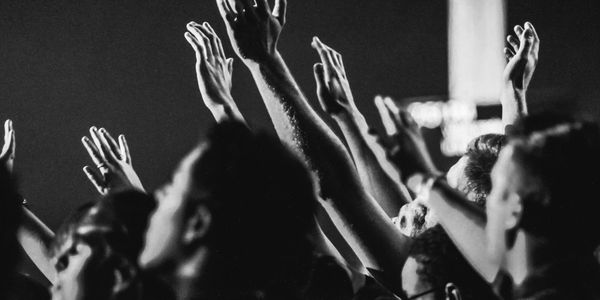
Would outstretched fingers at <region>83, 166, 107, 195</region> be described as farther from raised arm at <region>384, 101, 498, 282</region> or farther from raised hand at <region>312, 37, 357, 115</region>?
raised arm at <region>384, 101, 498, 282</region>

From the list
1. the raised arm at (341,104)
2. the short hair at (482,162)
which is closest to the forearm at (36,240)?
the raised arm at (341,104)

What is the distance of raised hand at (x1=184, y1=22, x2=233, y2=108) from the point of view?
83.8 inches

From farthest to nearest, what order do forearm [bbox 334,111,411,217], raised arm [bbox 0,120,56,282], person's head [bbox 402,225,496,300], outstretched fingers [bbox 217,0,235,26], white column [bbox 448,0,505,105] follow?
white column [bbox 448,0,505,105], raised arm [bbox 0,120,56,282], forearm [bbox 334,111,411,217], outstretched fingers [bbox 217,0,235,26], person's head [bbox 402,225,496,300]

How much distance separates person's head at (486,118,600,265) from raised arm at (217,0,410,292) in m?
0.34

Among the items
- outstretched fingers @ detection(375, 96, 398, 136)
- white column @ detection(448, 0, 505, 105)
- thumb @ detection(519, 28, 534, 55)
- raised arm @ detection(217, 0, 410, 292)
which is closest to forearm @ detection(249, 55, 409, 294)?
raised arm @ detection(217, 0, 410, 292)

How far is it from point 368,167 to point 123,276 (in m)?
0.84

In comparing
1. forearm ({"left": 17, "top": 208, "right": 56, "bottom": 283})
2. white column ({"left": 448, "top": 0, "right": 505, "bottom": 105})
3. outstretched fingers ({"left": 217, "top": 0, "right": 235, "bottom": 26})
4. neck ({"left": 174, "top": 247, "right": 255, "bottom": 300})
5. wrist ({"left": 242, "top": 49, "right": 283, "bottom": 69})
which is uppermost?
outstretched fingers ({"left": 217, "top": 0, "right": 235, "bottom": 26})

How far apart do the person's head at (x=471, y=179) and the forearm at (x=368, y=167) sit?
0.41 ft

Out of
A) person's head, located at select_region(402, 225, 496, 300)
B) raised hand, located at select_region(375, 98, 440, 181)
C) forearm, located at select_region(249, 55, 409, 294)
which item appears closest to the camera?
raised hand, located at select_region(375, 98, 440, 181)

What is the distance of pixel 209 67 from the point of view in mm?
2182

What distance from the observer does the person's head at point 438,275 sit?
1671mm

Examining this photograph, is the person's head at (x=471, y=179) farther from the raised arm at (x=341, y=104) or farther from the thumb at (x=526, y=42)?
the thumb at (x=526, y=42)

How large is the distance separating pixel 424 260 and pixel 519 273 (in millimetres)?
222

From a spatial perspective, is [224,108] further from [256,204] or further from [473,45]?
[473,45]
